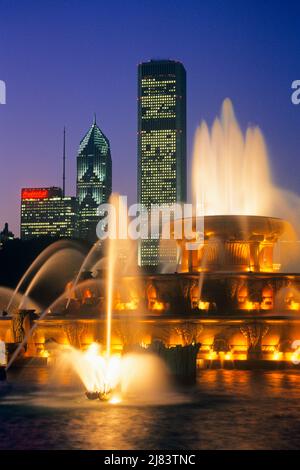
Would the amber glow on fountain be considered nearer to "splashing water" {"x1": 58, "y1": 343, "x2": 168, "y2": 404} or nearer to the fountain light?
"splashing water" {"x1": 58, "y1": 343, "x2": 168, "y2": 404}

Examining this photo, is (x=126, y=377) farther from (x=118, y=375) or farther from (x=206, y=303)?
(x=206, y=303)

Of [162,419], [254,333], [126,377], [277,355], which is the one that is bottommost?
[277,355]

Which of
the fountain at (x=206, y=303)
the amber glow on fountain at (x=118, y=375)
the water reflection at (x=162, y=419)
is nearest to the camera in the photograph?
the water reflection at (x=162, y=419)

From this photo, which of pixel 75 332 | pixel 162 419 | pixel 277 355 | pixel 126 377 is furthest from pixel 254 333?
pixel 162 419

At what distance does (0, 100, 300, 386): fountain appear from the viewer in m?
26.6

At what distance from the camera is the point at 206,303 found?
101 feet

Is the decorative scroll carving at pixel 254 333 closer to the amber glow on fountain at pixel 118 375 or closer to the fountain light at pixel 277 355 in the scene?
the fountain light at pixel 277 355

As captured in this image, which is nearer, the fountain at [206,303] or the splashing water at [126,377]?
the splashing water at [126,377]

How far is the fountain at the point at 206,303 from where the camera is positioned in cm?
2656

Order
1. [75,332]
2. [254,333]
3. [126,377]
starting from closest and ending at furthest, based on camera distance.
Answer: [126,377] → [254,333] → [75,332]

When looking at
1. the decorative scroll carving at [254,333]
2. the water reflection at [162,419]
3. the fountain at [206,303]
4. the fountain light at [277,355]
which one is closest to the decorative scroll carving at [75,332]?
the fountain at [206,303]

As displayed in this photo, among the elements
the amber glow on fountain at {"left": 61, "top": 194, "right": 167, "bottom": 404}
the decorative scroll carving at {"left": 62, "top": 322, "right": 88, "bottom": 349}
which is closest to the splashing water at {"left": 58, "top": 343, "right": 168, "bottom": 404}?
the amber glow on fountain at {"left": 61, "top": 194, "right": 167, "bottom": 404}

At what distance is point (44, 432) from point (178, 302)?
18.2 metres
